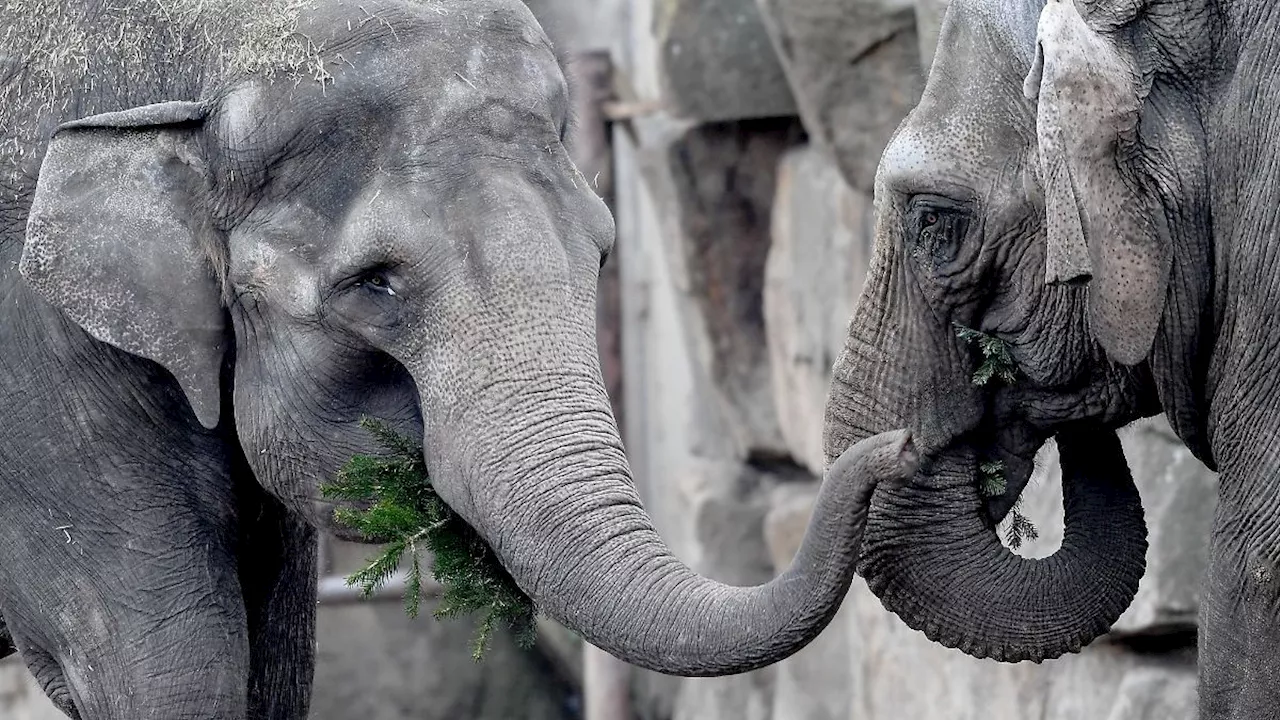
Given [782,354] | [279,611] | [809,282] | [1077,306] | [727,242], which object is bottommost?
[782,354]

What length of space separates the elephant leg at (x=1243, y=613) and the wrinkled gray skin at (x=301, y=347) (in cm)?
65

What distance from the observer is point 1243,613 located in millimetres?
3004

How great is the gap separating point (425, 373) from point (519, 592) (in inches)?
14.4

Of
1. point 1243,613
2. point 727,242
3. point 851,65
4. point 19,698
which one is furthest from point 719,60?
point 19,698

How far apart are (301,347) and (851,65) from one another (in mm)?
2540

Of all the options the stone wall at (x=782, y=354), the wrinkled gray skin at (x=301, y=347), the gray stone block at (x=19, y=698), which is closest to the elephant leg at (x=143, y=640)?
the wrinkled gray skin at (x=301, y=347)

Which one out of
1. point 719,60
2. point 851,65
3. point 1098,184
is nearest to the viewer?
point 1098,184

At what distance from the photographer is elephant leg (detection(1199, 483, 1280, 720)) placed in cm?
295

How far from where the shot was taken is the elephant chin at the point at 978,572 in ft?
10.7

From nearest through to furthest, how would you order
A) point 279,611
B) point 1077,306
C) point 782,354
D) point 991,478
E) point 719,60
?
point 1077,306, point 991,478, point 279,611, point 719,60, point 782,354

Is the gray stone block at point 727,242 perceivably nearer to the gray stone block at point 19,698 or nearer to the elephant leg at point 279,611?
the gray stone block at point 19,698

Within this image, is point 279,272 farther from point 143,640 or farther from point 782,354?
point 782,354

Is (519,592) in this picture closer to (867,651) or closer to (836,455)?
(836,455)

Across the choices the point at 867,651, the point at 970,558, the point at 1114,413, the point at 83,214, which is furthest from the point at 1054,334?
the point at 867,651
